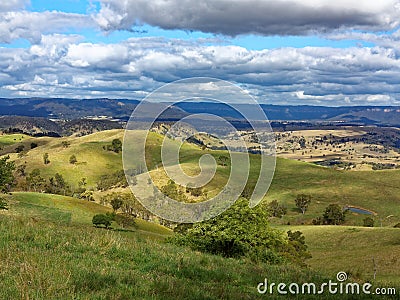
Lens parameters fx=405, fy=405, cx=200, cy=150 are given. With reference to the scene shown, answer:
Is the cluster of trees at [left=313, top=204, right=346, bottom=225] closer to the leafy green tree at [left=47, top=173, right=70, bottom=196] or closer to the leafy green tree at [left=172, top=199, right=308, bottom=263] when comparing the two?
the leafy green tree at [left=47, top=173, right=70, bottom=196]

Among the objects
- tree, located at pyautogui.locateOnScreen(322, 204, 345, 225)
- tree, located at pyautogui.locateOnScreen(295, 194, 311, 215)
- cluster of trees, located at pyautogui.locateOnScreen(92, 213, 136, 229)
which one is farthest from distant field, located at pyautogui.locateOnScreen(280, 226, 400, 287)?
tree, located at pyautogui.locateOnScreen(295, 194, 311, 215)

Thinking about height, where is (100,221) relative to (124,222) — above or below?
above

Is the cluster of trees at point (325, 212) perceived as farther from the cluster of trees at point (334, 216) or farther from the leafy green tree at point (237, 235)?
the leafy green tree at point (237, 235)

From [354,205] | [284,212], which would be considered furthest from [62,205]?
[354,205]

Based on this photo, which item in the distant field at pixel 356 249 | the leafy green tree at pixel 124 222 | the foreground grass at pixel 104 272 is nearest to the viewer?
the foreground grass at pixel 104 272

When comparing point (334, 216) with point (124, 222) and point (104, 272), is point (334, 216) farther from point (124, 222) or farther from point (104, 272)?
point (104, 272)

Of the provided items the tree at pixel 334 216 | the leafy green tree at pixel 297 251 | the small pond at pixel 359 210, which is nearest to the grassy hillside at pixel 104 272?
the leafy green tree at pixel 297 251

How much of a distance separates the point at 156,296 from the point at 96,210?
82162mm

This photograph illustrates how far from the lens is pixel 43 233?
15.8 meters

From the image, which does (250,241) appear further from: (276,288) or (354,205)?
(354,205)

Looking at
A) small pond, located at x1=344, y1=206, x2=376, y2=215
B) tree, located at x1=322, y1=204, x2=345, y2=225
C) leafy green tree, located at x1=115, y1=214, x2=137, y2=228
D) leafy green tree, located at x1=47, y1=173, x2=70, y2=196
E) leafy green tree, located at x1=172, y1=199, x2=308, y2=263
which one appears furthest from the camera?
leafy green tree, located at x1=47, y1=173, x2=70, y2=196

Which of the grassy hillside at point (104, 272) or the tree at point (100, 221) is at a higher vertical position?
the grassy hillside at point (104, 272)

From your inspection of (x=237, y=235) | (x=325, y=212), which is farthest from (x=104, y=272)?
(x=325, y=212)

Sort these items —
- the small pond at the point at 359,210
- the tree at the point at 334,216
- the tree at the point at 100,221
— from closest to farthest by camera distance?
the tree at the point at 100,221 < the tree at the point at 334,216 < the small pond at the point at 359,210
